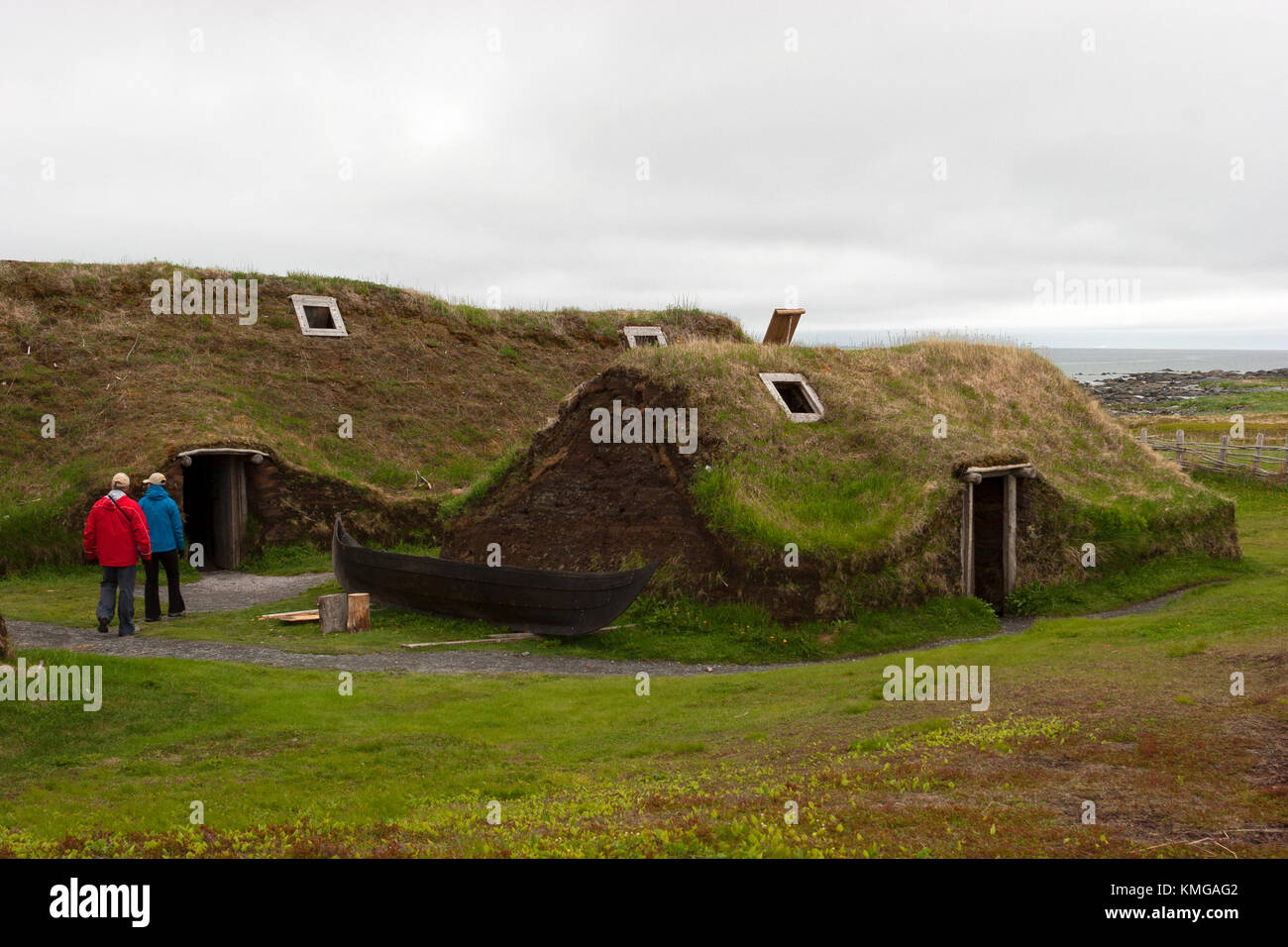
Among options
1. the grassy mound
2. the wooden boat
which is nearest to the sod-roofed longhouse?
the wooden boat

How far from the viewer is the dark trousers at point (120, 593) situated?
17.4 m

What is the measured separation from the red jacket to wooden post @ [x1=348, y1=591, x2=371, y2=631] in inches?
141

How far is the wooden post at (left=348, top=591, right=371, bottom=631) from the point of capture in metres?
19.1

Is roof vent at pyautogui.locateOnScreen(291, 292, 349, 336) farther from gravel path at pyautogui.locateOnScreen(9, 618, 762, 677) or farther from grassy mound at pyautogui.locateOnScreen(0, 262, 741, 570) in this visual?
gravel path at pyautogui.locateOnScreen(9, 618, 762, 677)

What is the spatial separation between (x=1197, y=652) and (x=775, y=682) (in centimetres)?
522

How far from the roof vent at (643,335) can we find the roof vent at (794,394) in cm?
1654

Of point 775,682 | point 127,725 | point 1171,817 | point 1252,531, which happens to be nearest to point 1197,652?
point 775,682

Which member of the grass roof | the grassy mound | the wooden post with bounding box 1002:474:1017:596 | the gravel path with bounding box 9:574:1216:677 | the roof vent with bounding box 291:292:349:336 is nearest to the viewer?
the gravel path with bounding box 9:574:1216:677

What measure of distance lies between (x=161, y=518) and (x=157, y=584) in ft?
3.83

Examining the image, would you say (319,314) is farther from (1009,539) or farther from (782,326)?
(1009,539)

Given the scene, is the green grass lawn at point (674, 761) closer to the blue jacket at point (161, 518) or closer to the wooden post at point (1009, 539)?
the blue jacket at point (161, 518)
